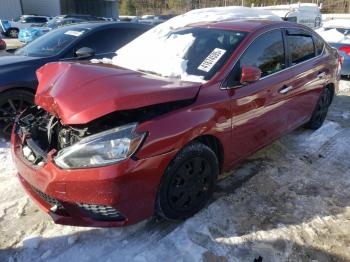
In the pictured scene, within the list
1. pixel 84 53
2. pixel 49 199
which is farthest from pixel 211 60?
pixel 84 53

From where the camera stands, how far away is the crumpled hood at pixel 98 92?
2486mm

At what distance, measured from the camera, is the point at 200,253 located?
2654 mm

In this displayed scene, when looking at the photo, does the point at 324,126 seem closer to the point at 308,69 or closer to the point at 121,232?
the point at 308,69

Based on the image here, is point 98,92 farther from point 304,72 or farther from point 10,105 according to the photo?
point 304,72

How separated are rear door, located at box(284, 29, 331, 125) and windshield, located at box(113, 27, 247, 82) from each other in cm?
95

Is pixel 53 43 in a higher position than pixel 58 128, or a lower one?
higher

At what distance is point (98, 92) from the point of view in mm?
2619

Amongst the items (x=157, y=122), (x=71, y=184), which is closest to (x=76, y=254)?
(x=71, y=184)

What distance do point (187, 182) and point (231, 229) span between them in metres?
0.55

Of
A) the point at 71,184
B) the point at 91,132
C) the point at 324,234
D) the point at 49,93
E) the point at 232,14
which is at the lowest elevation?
the point at 324,234

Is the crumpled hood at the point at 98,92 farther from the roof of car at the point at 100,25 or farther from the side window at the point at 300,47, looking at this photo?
the roof of car at the point at 100,25

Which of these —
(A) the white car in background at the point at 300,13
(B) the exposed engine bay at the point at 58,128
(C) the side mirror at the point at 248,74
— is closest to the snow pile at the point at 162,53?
(C) the side mirror at the point at 248,74

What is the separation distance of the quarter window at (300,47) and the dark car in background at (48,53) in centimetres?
272

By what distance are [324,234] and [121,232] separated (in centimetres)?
170
